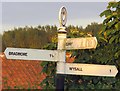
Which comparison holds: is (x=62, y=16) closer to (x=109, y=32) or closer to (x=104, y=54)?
(x=109, y=32)

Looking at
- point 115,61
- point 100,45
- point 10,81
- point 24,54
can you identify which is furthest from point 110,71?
point 10,81

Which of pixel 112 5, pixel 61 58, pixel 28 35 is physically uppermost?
pixel 112 5

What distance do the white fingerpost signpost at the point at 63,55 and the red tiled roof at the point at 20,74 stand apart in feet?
12.8

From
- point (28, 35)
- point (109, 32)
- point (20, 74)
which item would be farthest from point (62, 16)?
point (28, 35)

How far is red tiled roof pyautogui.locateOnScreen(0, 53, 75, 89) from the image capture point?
784cm

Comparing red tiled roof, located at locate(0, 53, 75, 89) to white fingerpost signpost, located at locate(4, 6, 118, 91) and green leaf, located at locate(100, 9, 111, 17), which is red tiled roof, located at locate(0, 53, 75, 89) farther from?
white fingerpost signpost, located at locate(4, 6, 118, 91)

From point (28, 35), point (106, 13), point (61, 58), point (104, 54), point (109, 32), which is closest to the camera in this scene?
point (61, 58)

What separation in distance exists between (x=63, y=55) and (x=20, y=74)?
5545mm

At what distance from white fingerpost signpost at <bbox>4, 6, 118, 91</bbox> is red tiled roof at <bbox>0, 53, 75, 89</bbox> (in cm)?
392

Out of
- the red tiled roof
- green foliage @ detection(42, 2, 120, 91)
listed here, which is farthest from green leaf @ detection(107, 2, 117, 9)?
the red tiled roof

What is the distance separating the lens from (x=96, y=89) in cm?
600

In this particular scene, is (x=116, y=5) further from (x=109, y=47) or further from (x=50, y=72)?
(x=50, y=72)

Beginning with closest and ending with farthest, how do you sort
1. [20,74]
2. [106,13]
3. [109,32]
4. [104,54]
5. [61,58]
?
1. [61,58]
2. [109,32]
3. [106,13]
4. [104,54]
5. [20,74]

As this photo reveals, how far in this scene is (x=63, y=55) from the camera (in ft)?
11.2
